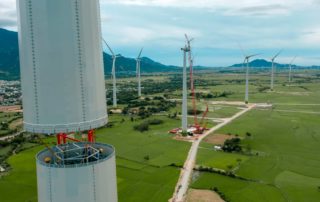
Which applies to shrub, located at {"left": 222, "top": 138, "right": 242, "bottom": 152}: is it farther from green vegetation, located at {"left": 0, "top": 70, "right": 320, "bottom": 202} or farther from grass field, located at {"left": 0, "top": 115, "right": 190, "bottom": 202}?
grass field, located at {"left": 0, "top": 115, "right": 190, "bottom": 202}

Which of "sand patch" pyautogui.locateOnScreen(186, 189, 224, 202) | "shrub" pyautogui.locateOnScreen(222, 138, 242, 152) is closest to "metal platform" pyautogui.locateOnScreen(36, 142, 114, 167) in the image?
"sand patch" pyautogui.locateOnScreen(186, 189, 224, 202)

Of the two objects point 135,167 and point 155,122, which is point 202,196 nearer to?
point 135,167

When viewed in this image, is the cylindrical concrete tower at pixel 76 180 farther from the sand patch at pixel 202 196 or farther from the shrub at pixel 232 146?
the shrub at pixel 232 146

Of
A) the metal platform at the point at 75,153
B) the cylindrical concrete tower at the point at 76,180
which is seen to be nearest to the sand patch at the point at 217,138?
the metal platform at the point at 75,153

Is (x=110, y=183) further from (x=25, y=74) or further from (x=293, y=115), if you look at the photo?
(x=293, y=115)

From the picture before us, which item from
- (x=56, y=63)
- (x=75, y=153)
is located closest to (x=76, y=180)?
(x=75, y=153)

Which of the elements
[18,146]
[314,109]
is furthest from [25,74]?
[314,109]
